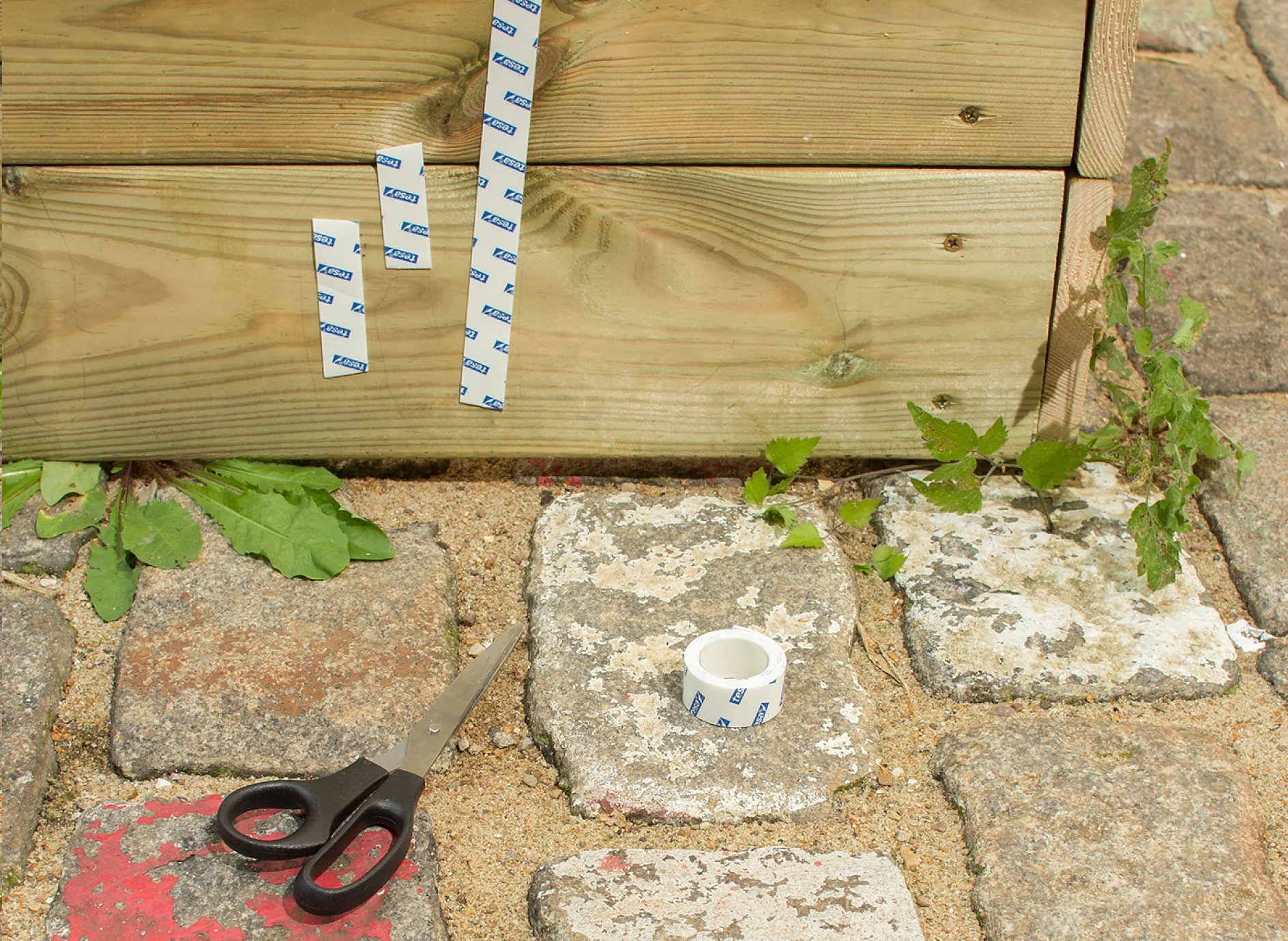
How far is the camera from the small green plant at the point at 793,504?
6.72 feet

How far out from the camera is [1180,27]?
141 inches

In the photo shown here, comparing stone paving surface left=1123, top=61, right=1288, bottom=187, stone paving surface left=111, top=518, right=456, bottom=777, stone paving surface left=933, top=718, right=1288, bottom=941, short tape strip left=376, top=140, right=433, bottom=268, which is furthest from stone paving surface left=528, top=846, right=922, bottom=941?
stone paving surface left=1123, top=61, right=1288, bottom=187

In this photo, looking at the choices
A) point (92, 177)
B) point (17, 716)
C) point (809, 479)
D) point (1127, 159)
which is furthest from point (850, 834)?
point (1127, 159)

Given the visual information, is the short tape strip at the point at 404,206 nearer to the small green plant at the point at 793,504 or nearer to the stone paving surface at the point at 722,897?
the small green plant at the point at 793,504

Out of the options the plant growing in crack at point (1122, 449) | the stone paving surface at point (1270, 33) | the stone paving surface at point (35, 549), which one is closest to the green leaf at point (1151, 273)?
the plant growing in crack at point (1122, 449)

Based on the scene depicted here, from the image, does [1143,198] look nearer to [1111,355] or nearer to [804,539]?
[1111,355]

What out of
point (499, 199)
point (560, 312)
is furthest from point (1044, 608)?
point (499, 199)

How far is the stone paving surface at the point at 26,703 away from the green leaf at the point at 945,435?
4.60 feet

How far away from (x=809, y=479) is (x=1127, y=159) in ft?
4.72

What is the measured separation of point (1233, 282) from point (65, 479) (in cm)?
246

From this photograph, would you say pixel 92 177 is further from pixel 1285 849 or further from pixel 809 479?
pixel 1285 849

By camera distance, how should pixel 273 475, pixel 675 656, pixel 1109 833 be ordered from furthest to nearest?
pixel 273 475
pixel 675 656
pixel 1109 833

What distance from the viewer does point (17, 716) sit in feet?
5.56

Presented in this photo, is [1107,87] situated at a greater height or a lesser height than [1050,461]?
greater
